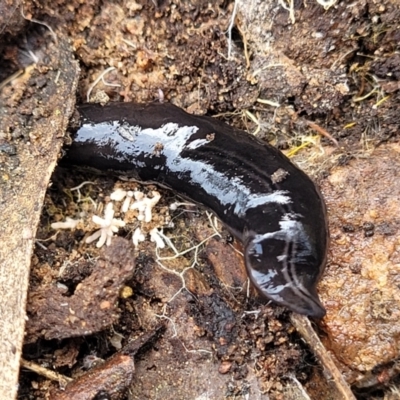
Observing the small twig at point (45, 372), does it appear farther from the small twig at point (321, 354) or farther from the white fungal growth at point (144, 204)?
the small twig at point (321, 354)

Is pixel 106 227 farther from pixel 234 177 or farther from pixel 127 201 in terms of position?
pixel 234 177

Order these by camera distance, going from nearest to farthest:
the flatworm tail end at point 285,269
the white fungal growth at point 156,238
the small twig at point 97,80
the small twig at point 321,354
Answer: the small twig at point 321,354 → the flatworm tail end at point 285,269 → the white fungal growth at point 156,238 → the small twig at point 97,80

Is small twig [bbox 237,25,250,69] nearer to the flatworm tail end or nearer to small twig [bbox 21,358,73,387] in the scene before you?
the flatworm tail end

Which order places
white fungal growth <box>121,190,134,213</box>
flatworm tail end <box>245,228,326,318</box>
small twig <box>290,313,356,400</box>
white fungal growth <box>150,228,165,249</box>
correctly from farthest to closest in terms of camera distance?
white fungal growth <box>121,190,134,213</box>, white fungal growth <box>150,228,165,249</box>, flatworm tail end <box>245,228,326,318</box>, small twig <box>290,313,356,400</box>

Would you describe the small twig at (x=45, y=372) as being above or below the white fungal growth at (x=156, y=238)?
below

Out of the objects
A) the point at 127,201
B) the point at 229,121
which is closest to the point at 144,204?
the point at 127,201

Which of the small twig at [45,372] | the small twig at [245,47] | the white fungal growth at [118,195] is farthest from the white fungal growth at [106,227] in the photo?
the small twig at [245,47]

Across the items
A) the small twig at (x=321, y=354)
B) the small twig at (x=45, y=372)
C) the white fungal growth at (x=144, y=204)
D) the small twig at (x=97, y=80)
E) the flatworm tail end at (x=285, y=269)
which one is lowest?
the small twig at (x=45, y=372)

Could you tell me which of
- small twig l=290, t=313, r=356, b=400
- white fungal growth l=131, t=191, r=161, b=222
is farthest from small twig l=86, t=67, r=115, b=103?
small twig l=290, t=313, r=356, b=400
